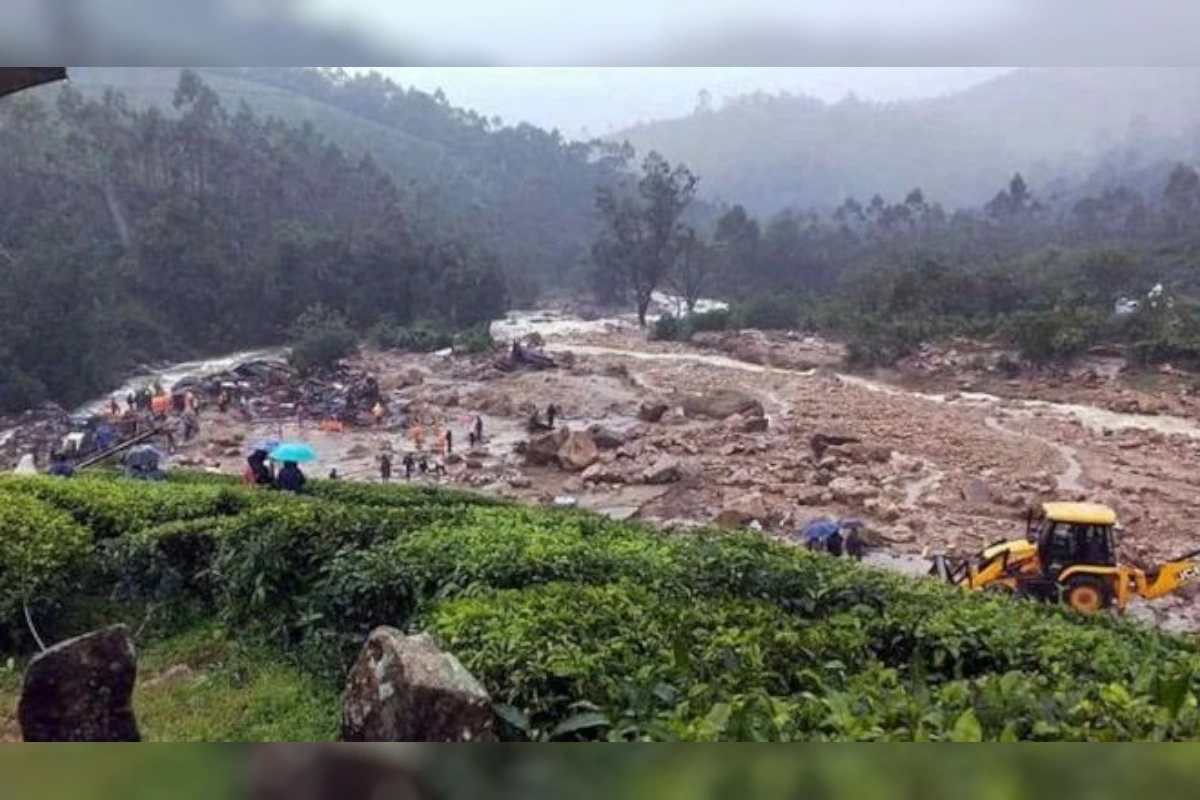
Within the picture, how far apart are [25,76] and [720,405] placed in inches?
113

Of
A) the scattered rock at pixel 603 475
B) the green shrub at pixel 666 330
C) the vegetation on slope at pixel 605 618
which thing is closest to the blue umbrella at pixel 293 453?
the vegetation on slope at pixel 605 618

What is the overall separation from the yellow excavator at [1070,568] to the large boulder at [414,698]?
8.26ft

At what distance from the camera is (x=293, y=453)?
5152mm

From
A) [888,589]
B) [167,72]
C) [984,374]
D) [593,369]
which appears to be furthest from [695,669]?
[167,72]

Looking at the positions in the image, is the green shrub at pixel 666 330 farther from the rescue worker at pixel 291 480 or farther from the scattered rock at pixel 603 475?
the rescue worker at pixel 291 480

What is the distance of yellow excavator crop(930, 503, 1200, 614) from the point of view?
4.48 metres

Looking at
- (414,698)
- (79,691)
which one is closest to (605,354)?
(414,698)

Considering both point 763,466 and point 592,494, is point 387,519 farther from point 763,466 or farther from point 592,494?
point 763,466

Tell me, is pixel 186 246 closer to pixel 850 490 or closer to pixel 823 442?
pixel 823 442

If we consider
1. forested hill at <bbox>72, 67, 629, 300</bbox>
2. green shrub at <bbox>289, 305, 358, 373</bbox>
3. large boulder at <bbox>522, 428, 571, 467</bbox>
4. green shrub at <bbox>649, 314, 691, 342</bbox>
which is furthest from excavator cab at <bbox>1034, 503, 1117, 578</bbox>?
green shrub at <bbox>289, 305, 358, 373</bbox>

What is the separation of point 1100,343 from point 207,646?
4.13 m

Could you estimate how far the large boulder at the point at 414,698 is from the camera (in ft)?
9.80

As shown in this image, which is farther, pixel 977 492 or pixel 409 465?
pixel 409 465

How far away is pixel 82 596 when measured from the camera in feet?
→ 17.2
